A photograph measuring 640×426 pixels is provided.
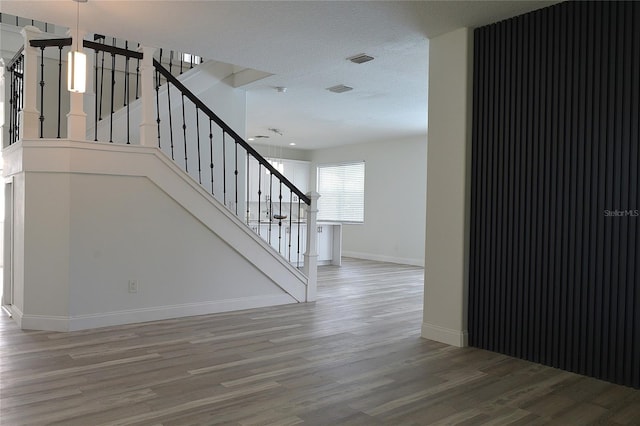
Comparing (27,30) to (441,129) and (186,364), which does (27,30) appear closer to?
(186,364)

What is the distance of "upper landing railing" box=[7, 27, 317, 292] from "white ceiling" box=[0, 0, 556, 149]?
457mm

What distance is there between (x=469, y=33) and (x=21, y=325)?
450 centimetres

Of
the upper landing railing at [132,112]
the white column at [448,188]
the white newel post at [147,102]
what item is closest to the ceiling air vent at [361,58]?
the white column at [448,188]

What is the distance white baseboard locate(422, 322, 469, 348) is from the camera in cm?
399

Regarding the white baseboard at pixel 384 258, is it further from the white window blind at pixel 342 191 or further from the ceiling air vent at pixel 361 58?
the ceiling air vent at pixel 361 58

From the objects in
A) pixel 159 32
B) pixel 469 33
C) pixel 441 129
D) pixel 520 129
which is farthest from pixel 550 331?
pixel 159 32

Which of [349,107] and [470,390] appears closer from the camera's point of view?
[470,390]

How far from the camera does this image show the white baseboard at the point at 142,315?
4.22 meters

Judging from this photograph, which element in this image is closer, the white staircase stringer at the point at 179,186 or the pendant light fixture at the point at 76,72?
the pendant light fixture at the point at 76,72

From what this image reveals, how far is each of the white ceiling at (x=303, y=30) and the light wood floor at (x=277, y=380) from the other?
8.48 feet

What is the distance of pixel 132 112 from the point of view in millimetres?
5836

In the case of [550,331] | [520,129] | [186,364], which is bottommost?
[186,364]

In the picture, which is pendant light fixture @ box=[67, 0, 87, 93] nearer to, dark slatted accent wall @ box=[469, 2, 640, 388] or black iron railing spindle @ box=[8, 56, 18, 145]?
black iron railing spindle @ box=[8, 56, 18, 145]

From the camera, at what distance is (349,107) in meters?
7.35
